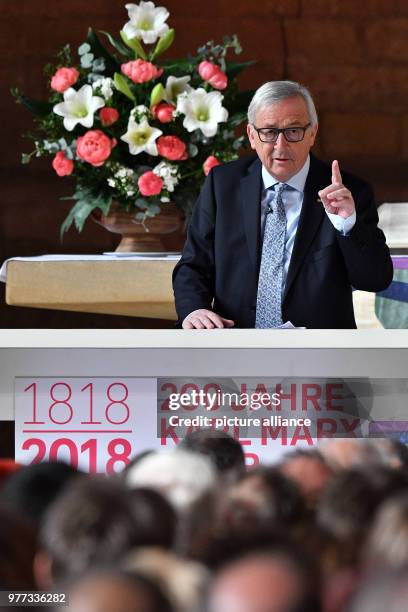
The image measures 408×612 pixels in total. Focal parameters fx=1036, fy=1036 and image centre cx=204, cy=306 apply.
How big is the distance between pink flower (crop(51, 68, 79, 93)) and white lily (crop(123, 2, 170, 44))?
0.19m

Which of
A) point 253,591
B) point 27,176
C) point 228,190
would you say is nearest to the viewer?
point 253,591

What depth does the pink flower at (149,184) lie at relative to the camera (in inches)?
95.2

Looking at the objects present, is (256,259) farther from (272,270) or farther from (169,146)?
(169,146)

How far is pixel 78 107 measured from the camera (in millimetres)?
2477

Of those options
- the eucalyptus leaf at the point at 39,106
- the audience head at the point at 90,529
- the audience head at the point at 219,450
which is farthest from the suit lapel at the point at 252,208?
the audience head at the point at 90,529

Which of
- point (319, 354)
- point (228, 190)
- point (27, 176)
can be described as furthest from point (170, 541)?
point (27, 176)

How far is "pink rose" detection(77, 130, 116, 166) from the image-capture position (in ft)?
7.98

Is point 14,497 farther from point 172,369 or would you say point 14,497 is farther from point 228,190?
point 228,190

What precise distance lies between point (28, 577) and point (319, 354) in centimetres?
51

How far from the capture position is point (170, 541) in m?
0.32

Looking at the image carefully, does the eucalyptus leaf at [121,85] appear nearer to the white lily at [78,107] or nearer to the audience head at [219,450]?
the white lily at [78,107]

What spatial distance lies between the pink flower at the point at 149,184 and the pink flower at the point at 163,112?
130 mm

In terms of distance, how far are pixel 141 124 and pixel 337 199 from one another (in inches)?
47.3

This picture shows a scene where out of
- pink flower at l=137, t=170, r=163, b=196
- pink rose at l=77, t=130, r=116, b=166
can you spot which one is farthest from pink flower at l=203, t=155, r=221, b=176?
pink rose at l=77, t=130, r=116, b=166
